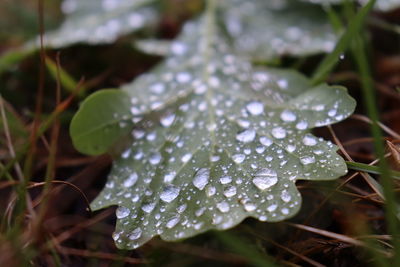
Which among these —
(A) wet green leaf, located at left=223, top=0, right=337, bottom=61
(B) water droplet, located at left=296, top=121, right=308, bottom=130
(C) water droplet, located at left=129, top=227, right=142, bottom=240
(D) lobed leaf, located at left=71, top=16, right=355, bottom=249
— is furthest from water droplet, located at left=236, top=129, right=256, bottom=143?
(A) wet green leaf, located at left=223, top=0, right=337, bottom=61

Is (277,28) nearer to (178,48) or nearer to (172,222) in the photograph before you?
(178,48)

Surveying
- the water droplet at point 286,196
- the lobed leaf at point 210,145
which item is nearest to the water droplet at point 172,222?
the lobed leaf at point 210,145

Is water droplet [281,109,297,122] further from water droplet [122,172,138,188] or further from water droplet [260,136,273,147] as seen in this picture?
water droplet [122,172,138,188]

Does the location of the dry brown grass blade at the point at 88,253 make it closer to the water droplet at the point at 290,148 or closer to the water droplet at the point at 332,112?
the water droplet at the point at 290,148

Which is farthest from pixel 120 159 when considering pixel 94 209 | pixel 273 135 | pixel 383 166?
pixel 383 166

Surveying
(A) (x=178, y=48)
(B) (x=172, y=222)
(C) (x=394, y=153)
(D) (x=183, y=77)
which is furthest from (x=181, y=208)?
(A) (x=178, y=48)

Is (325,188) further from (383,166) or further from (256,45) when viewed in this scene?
(256,45)
